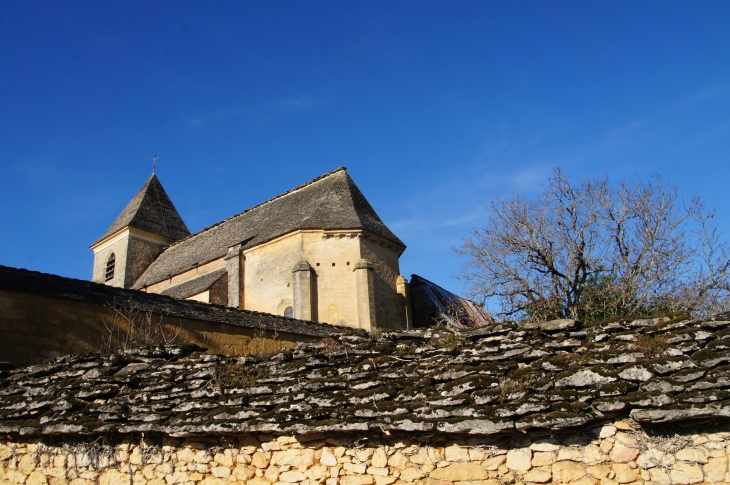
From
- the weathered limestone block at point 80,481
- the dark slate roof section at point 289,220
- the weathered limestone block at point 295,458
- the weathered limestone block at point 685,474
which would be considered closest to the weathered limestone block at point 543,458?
the weathered limestone block at point 685,474

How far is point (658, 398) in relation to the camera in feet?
12.2

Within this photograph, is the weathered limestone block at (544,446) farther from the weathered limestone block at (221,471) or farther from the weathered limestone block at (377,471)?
the weathered limestone block at (221,471)

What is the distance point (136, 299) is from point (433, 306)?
44.5 feet

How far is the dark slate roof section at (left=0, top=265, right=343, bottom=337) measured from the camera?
10.5 m

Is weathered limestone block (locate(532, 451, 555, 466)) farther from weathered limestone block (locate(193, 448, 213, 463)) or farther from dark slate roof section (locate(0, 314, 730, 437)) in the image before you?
weathered limestone block (locate(193, 448, 213, 463))

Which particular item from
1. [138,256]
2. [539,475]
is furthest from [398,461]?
[138,256]

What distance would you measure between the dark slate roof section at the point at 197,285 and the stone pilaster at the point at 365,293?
225 inches

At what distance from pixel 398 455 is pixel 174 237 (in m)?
32.8

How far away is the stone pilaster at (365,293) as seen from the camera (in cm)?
1948

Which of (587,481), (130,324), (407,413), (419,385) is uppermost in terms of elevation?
(130,324)

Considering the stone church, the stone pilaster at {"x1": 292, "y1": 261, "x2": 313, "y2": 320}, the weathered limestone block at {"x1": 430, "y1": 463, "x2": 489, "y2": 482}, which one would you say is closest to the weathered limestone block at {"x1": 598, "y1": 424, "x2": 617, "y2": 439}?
the weathered limestone block at {"x1": 430, "y1": 463, "x2": 489, "y2": 482}

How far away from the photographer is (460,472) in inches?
164

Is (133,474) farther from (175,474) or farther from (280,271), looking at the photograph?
(280,271)

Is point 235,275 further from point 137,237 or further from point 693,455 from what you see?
point 693,455
